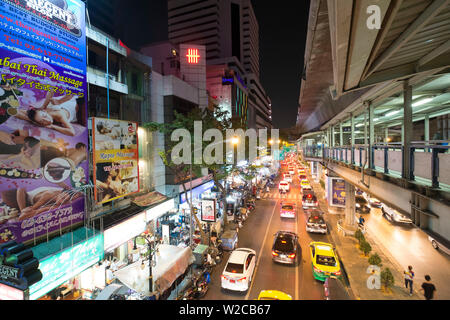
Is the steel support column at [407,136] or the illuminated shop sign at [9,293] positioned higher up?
the steel support column at [407,136]

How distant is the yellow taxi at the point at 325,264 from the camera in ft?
35.4

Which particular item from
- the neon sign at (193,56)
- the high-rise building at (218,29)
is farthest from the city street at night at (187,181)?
the high-rise building at (218,29)

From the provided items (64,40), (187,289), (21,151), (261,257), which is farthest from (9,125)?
(261,257)

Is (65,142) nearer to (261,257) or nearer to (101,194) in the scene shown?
(101,194)

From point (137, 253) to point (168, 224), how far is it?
9.82ft

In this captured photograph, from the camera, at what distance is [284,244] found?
13.6 meters

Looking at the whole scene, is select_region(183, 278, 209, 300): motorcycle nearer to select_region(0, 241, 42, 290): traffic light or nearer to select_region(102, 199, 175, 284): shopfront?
select_region(102, 199, 175, 284): shopfront

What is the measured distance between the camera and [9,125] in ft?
24.8

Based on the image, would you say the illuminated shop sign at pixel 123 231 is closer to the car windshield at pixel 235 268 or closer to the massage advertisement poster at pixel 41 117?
the massage advertisement poster at pixel 41 117

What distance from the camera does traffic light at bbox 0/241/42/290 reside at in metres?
4.77

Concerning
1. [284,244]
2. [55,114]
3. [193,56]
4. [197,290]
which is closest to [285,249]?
[284,244]

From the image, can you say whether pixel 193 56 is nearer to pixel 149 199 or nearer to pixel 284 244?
pixel 149 199

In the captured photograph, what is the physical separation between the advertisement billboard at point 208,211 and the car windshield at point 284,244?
4526mm

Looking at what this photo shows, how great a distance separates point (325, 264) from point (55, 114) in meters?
13.9
